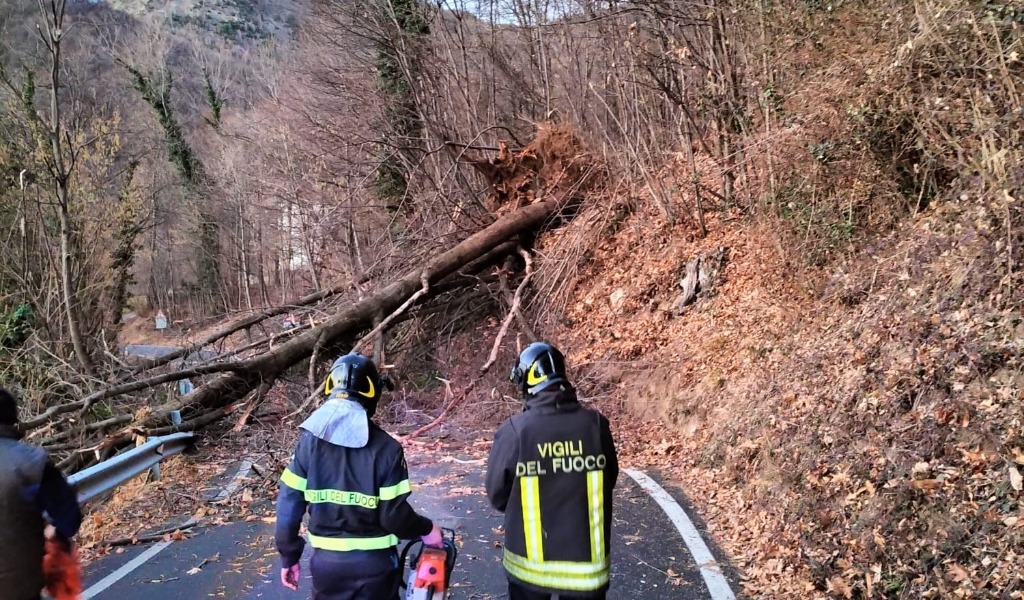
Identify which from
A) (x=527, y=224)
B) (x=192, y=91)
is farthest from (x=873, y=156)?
(x=192, y=91)

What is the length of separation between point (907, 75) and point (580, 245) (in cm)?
771

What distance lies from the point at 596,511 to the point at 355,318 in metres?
9.48

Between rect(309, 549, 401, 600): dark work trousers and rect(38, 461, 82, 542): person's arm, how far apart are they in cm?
135

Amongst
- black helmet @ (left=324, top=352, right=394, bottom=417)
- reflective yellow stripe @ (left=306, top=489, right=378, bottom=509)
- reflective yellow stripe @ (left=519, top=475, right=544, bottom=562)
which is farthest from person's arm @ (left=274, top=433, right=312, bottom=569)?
reflective yellow stripe @ (left=519, top=475, right=544, bottom=562)

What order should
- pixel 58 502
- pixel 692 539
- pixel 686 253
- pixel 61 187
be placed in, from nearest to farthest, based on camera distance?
pixel 58 502
pixel 692 539
pixel 61 187
pixel 686 253

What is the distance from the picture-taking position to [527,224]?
50.6ft

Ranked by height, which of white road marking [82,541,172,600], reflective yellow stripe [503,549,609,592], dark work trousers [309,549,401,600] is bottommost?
white road marking [82,541,172,600]

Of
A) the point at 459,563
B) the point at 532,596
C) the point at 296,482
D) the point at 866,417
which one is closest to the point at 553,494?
the point at 532,596

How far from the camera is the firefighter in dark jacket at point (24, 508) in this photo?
3.32 m

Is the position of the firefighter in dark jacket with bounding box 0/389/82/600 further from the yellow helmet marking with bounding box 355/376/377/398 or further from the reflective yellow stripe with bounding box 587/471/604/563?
the reflective yellow stripe with bounding box 587/471/604/563

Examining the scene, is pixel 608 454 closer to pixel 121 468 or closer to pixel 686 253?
pixel 121 468

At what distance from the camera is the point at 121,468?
6.80 meters

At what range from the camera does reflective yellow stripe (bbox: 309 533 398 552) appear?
314cm

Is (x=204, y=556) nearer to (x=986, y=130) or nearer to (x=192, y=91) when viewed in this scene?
(x=986, y=130)
